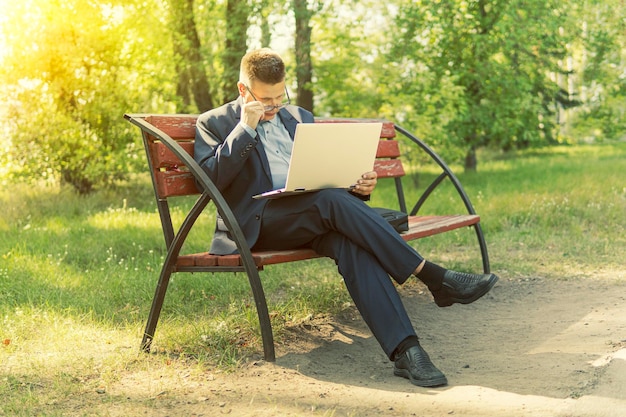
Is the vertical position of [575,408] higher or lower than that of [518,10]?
lower

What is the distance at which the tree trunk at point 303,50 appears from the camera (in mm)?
11461

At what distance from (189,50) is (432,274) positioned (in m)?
8.91

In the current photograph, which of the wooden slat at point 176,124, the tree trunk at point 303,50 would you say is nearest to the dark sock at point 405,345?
the wooden slat at point 176,124

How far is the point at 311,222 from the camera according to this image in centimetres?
407

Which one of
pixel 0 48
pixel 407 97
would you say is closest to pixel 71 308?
pixel 0 48

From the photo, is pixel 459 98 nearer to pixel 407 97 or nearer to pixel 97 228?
pixel 407 97

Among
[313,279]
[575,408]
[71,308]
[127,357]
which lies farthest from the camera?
[313,279]

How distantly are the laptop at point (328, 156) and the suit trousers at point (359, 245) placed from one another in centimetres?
10

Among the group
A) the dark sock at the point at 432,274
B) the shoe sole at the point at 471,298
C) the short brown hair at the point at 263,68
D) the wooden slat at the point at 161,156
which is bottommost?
the shoe sole at the point at 471,298

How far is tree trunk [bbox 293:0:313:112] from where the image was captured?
11461mm

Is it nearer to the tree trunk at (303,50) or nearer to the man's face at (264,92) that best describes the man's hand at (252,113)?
the man's face at (264,92)

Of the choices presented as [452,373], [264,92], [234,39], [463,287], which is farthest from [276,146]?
[234,39]

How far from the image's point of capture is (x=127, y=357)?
4027 mm

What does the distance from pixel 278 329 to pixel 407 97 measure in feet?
25.0
